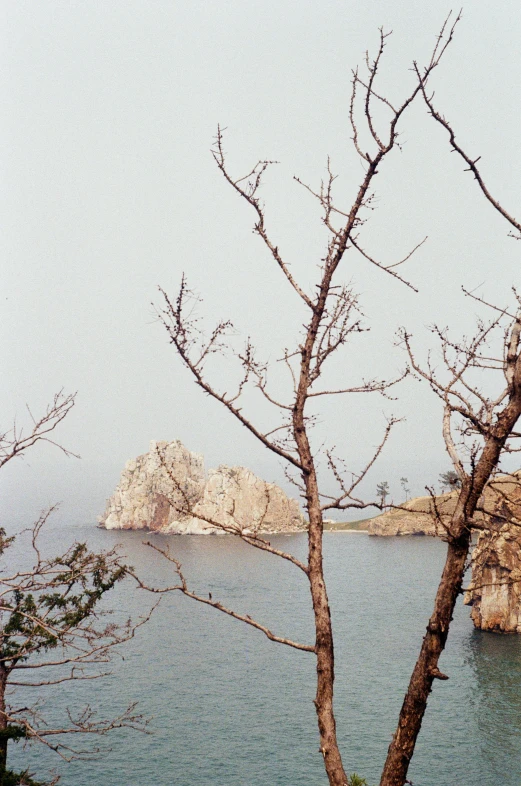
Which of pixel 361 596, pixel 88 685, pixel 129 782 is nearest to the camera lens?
pixel 129 782

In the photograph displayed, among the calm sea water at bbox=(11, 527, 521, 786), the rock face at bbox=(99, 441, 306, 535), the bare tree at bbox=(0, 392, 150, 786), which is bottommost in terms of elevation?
the calm sea water at bbox=(11, 527, 521, 786)

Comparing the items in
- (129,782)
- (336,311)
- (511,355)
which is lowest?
(129,782)

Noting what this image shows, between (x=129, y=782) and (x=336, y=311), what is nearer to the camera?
(x=336, y=311)

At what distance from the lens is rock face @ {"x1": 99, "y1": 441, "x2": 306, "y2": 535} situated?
346 feet

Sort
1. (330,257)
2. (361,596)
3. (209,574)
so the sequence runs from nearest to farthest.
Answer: (330,257)
(361,596)
(209,574)

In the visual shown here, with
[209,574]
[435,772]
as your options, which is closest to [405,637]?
[435,772]

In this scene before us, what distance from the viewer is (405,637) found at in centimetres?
4228

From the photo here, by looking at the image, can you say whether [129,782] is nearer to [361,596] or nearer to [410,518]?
[361,596]

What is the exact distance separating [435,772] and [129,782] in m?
10.7

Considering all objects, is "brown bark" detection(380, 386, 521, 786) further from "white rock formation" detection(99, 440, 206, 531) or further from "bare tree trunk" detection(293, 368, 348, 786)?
"white rock formation" detection(99, 440, 206, 531)

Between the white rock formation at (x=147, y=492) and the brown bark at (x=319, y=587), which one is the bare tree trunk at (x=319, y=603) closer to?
the brown bark at (x=319, y=587)

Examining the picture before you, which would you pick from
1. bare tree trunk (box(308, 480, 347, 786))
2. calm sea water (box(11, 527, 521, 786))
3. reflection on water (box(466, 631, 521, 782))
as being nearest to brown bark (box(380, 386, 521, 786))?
bare tree trunk (box(308, 480, 347, 786))

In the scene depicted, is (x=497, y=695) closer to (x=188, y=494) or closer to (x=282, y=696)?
(x=282, y=696)

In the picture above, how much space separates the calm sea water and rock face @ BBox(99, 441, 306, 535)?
4579cm
